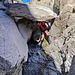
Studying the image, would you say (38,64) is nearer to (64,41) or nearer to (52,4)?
(64,41)

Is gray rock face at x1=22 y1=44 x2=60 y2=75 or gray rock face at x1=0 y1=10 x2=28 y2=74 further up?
gray rock face at x1=0 y1=10 x2=28 y2=74

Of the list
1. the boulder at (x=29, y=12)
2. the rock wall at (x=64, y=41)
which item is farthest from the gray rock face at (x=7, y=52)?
→ the rock wall at (x=64, y=41)

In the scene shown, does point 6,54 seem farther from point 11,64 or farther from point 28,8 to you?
point 28,8

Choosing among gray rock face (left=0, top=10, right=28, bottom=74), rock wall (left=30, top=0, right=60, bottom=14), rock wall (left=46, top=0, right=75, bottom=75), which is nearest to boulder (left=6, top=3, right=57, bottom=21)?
gray rock face (left=0, top=10, right=28, bottom=74)

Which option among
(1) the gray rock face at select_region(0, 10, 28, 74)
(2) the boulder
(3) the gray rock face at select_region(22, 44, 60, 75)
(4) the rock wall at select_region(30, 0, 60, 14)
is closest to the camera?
(1) the gray rock face at select_region(0, 10, 28, 74)

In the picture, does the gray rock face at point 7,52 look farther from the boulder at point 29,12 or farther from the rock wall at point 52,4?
the rock wall at point 52,4

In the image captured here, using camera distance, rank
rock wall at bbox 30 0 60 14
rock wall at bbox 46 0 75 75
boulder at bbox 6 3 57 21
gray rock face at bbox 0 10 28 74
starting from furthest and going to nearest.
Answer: rock wall at bbox 30 0 60 14
rock wall at bbox 46 0 75 75
boulder at bbox 6 3 57 21
gray rock face at bbox 0 10 28 74

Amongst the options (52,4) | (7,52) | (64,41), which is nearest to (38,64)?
(64,41)

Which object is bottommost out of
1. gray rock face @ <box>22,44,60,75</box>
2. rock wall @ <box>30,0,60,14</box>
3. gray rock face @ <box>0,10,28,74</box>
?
gray rock face @ <box>22,44,60,75</box>

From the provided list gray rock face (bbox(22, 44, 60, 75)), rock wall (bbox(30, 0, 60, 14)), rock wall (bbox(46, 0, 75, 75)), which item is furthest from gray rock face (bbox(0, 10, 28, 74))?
rock wall (bbox(30, 0, 60, 14))

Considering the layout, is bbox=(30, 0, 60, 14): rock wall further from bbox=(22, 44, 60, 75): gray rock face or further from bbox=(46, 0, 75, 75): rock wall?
bbox=(22, 44, 60, 75): gray rock face

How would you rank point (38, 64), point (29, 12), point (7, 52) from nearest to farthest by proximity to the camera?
point (7, 52)
point (29, 12)
point (38, 64)

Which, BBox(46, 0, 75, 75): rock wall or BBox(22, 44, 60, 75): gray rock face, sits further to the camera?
BBox(46, 0, 75, 75): rock wall

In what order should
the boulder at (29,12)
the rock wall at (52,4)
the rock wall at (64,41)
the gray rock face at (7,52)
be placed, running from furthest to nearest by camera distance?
the rock wall at (52,4), the rock wall at (64,41), the boulder at (29,12), the gray rock face at (7,52)
